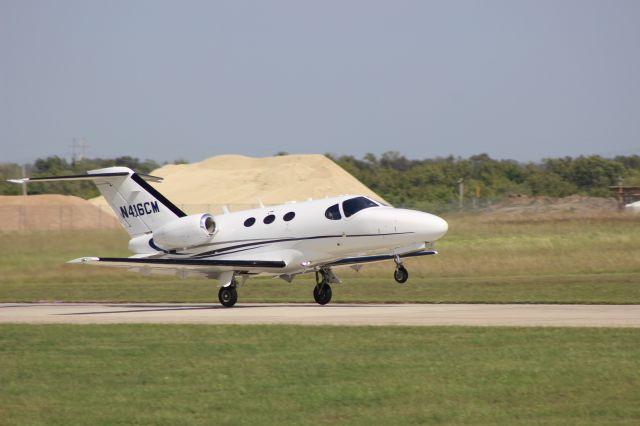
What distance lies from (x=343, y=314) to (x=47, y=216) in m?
47.1

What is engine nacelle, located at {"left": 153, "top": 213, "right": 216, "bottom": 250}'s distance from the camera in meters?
29.0

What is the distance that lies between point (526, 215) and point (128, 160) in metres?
58.9

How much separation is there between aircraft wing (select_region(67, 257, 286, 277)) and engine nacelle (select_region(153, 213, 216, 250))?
1.09 metres

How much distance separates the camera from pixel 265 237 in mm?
28547

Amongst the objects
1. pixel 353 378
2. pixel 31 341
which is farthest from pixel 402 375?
pixel 31 341

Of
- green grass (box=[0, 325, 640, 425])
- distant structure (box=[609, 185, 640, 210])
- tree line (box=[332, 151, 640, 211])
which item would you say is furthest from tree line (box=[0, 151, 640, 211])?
green grass (box=[0, 325, 640, 425])

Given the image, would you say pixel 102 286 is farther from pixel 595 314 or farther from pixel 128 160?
pixel 128 160

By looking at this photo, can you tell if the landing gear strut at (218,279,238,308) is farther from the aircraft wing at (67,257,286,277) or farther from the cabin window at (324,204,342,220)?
the cabin window at (324,204,342,220)

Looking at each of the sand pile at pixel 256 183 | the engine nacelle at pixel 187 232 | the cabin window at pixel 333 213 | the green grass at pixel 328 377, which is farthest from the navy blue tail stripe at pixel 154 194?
the sand pile at pixel 256 183

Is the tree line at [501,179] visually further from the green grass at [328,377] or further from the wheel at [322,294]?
the green grass at [328,377]

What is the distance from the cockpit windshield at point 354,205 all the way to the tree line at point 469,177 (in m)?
64.2

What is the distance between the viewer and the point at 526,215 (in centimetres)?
6234

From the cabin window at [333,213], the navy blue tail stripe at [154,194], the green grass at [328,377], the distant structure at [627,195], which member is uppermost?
the navy blue tail stripe at [154,194]

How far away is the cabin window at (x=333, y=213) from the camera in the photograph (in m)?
27.6
